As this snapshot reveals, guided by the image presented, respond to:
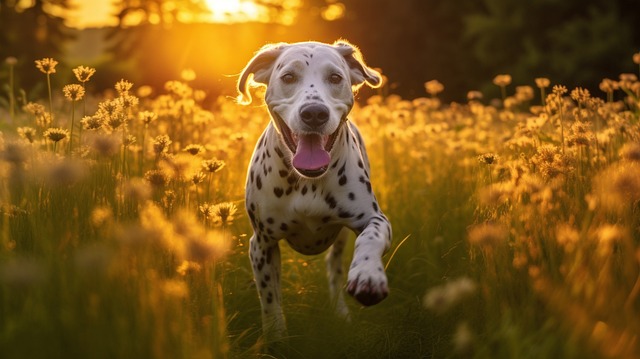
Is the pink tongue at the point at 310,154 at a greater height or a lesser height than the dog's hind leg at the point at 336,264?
greater

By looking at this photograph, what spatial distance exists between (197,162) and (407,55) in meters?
29.5

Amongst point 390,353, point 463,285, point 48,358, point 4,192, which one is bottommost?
point 390,353

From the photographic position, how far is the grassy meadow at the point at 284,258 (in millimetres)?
2648

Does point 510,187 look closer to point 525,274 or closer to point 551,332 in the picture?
point 525,274

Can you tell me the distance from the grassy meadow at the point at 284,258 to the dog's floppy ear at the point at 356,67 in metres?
1.06

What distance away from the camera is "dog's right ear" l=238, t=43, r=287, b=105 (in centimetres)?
486

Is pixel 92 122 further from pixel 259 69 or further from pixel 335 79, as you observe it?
pixel 335 79

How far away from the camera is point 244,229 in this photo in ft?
19.5

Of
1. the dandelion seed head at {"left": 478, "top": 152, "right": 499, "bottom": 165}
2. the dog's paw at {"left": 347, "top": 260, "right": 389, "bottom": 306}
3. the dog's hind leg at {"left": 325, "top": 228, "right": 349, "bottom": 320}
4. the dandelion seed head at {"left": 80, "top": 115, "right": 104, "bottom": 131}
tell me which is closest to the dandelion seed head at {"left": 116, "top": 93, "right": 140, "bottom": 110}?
the dandelion seed head at {"left": 80, "top": 115, "right": 104, "bottom": 131}

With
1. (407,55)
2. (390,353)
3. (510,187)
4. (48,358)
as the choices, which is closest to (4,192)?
(48,358)

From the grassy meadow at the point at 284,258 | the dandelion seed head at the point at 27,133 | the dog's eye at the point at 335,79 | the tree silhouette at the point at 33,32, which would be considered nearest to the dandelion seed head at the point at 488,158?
the grassy meadow at the point at 284,258

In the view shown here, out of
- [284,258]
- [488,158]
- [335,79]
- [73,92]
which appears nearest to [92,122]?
[73,92]

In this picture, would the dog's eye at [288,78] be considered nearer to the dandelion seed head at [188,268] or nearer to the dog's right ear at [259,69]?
the dog's right ear at [259,69]

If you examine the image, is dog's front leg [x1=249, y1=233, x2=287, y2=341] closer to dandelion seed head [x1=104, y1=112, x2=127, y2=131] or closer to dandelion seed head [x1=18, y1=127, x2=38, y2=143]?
dandelion seed head [x1=104, y1=112, x2=127, y2=131]
